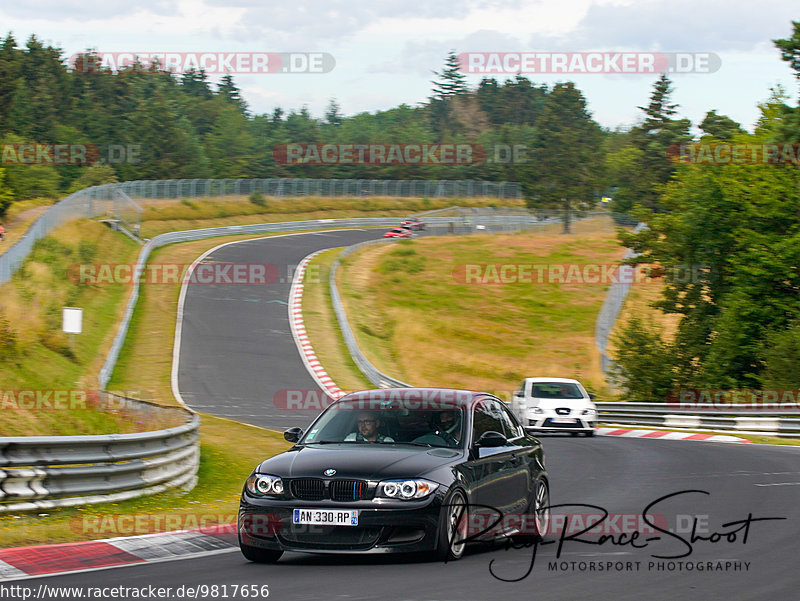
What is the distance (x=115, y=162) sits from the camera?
10269 cm

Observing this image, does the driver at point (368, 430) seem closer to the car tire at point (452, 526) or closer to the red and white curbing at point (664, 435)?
the car tire at point (452, 526)

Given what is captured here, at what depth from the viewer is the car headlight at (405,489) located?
8.05 m

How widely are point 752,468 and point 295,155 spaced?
109065 mm

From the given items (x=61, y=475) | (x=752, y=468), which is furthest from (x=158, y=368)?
(x=61, y=475)

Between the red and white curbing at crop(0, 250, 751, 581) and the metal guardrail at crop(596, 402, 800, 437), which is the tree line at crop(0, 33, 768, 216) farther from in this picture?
the red and white curbing at crop(0, 250, 751, 581)

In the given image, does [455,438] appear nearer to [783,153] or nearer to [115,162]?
[783,153]

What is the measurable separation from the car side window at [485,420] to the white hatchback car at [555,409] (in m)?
16.6

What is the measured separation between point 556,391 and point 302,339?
14247mm

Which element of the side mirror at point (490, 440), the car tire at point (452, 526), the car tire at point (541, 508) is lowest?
the car tire at point (541, 508)

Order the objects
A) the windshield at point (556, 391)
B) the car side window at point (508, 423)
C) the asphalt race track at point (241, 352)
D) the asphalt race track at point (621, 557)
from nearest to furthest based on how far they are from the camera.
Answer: the asphalt race track at point (621, 557), the car side window at point (508, 423), the windshield at point (556, 391), the asphalt race track at point (241, 352)

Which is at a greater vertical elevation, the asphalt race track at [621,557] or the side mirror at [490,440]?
the side mirror at [490,440]

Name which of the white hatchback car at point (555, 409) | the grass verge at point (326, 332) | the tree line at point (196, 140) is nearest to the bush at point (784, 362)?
the white hatchback car at point (555, 409)

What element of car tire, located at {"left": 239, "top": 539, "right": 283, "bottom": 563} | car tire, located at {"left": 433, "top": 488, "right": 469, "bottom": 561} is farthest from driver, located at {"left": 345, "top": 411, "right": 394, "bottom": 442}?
car tire, located at {"left": 239, "top": 539, "right": 283, "bottom": 563}

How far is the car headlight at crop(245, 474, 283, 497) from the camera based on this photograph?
8.22 metres
